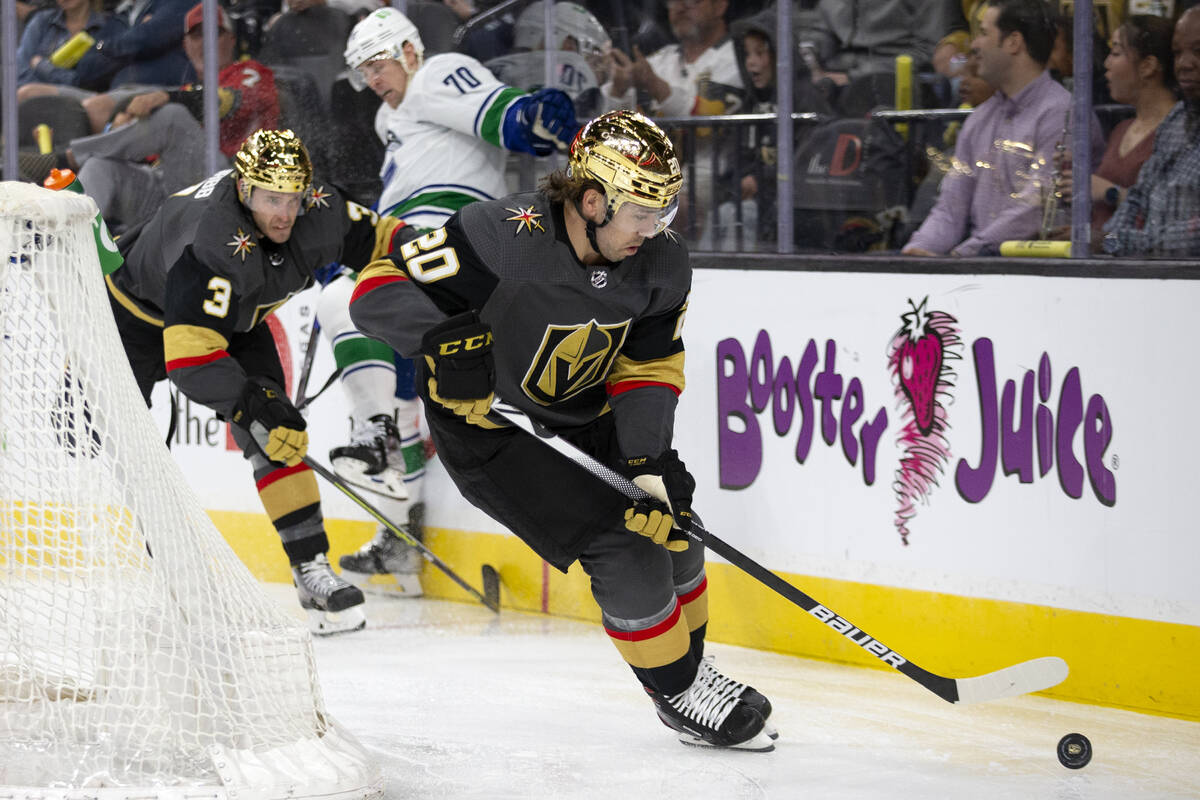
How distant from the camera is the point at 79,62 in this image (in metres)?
5.51

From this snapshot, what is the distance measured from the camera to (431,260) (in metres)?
2.74

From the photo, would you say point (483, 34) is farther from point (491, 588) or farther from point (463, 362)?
point (463, 362)

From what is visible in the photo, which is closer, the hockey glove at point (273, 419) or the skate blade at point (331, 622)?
the hockey glove at point (273, 419)

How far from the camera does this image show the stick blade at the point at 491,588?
430 centimetres

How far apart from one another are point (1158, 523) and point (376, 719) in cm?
157

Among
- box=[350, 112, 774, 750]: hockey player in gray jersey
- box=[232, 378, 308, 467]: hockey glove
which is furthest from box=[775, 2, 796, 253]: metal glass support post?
box=[232, 378, 308, 467]: hockey glove

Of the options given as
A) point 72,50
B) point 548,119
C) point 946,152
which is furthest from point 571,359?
point 72,50

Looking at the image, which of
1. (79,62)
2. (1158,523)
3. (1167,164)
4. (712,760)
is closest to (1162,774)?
(1158,523)

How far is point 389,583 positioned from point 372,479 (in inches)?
17.9

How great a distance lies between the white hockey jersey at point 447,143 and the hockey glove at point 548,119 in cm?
15

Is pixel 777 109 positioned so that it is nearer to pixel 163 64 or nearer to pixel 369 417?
pixel 369 417

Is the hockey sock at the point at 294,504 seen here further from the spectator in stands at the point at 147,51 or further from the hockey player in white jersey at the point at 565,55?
the spectator in stands at the point at 147,51

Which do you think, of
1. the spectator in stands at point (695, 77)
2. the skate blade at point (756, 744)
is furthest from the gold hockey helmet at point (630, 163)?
the spectator in stands at point (695, 77)

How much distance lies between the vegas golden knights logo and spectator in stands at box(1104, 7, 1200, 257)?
1.10 metres
